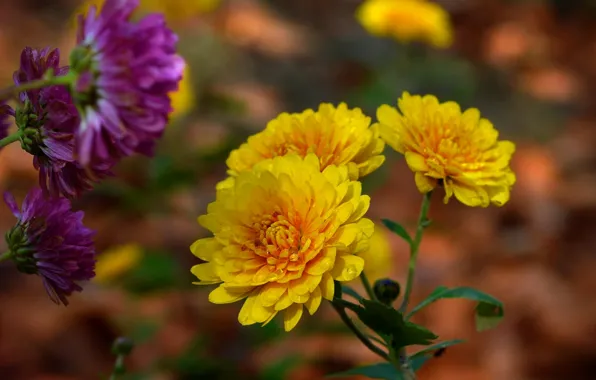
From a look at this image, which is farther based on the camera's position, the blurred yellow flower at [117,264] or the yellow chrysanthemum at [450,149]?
the blurred yellow flower at [117,264]

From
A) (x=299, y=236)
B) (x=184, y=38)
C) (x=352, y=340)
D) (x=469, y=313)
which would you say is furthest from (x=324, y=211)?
(x=184, y=38)

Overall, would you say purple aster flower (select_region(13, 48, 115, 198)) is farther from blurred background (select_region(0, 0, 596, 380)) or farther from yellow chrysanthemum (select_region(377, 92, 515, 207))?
blurred background (select_region(0, 0, 596, 380))

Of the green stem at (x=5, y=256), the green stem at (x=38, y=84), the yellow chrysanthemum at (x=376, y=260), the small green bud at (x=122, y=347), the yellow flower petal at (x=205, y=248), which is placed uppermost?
the yellow chrysanthemum at (x=376, y=260)

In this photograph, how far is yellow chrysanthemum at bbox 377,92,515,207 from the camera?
72 cm

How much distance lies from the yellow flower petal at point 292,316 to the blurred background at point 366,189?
0.61 m

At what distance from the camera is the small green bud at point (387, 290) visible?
786 millimetres

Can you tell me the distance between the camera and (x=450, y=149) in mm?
728

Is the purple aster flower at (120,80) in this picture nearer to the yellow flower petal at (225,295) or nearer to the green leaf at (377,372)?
the yellow flower petal at (225,295)

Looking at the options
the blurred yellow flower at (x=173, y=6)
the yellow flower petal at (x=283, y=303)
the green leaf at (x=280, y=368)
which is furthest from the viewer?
the blurred yellow flower at (x=173, y=6)

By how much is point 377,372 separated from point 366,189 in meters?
1.27

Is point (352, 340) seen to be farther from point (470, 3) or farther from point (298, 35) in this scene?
point (470, 3)

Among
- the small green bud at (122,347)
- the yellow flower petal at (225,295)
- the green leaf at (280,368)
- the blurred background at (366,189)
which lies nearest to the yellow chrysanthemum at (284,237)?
the yellow flower petal at (225,295)

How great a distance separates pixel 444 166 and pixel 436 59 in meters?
2.91

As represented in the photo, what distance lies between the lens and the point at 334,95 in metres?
3.47
